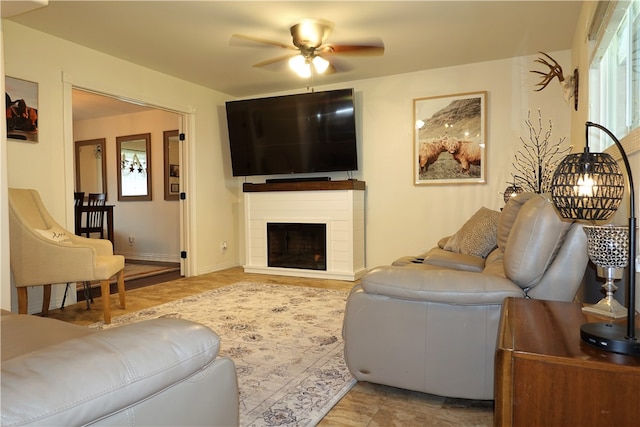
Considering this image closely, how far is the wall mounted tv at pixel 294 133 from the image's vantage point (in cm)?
489

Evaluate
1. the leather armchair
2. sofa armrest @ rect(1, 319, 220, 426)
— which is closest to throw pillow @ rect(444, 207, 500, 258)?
the leather armchair

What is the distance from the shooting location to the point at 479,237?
3.18m

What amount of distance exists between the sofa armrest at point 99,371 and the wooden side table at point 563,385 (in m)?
0.72

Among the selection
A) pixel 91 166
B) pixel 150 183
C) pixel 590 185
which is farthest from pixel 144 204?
pixel 590 185

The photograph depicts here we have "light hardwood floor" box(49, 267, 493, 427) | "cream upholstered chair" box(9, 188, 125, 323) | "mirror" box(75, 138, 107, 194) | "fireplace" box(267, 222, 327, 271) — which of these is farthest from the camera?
"mirror" box(75, 138, 107, 194)

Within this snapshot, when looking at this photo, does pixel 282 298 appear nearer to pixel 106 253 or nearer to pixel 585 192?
pixel 106 253

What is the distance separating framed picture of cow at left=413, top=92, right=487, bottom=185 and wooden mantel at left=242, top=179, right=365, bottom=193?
765 millimetres

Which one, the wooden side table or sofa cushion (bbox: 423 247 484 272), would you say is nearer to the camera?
the wooden side table

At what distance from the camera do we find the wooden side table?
0.90 metres

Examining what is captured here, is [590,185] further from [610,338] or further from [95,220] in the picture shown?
[95,220]

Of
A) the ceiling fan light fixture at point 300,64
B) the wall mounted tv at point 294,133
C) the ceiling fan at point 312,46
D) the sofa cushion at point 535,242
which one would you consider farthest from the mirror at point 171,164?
the sofa cushion at point 535,242

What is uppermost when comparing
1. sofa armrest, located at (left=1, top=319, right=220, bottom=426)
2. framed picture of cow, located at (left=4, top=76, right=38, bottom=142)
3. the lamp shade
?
framed picture of cow, located at (left=4, top=76, right=38, bottom=142)

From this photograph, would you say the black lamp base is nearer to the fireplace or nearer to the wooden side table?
the wooden side table

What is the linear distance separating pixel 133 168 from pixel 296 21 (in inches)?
183
